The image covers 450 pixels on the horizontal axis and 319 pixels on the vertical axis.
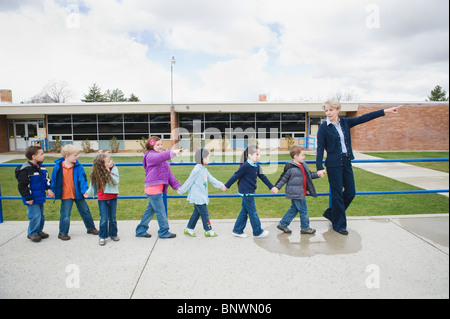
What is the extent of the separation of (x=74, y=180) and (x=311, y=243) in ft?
10.6

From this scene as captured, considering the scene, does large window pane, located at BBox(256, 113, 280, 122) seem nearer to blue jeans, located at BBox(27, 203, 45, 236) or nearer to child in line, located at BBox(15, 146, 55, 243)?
child in line, located at BBox(15, 146, 55, 243)

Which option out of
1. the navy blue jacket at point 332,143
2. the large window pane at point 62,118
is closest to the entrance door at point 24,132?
the large window pane at point 62,118

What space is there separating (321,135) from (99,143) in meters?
23.0

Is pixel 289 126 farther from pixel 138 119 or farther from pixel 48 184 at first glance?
pixel 48 184

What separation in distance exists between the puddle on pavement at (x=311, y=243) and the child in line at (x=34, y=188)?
2.93m

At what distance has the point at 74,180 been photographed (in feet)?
13.7

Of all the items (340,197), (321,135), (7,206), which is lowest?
(7,206)

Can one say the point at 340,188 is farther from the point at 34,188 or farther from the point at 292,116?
the point at 292,116

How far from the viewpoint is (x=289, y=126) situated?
24812mm

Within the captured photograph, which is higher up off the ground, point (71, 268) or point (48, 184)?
point (48, 184)

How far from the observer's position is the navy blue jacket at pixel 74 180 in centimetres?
413

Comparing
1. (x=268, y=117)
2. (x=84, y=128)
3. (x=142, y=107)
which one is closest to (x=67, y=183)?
(x=142, y=107)

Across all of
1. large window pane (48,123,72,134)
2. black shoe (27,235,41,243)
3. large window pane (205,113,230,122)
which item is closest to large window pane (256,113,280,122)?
large window pane (205,113,230,122)

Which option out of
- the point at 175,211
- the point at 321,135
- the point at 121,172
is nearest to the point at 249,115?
the point at 121,172
